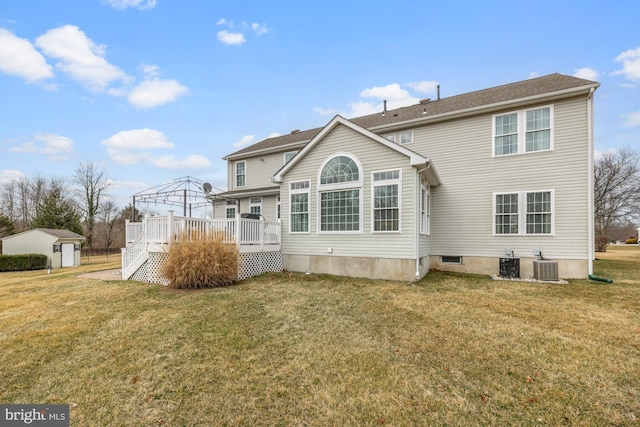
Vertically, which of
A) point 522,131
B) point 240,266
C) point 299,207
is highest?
point 522,131

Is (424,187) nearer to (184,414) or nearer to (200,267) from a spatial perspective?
(200,267)

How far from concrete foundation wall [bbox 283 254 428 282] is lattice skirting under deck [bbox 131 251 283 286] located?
3.11 ft

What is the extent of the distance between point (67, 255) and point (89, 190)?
1872 centimetres

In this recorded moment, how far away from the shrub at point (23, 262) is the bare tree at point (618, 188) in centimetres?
4291

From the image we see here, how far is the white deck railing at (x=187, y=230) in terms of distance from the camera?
9.16 meters

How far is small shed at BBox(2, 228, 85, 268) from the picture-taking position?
1928 cm

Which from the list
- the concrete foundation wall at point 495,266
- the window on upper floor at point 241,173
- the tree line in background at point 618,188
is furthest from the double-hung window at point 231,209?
the tree line in background at point 618,188

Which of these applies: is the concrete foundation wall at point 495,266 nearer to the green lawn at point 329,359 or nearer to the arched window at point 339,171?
the green lawn at point 329,359

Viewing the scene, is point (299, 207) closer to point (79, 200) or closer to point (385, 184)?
Result: point (385, 184)

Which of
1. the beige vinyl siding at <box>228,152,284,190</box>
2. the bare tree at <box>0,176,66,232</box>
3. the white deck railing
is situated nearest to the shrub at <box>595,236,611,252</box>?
the beige vinyl siding at <box>228,152,284,190</box>

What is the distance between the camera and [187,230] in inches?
356

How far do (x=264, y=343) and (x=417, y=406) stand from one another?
2423 mm

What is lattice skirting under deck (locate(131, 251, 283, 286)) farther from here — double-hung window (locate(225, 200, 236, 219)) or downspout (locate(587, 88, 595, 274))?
downspout (locate(587, 88, 595, 274))

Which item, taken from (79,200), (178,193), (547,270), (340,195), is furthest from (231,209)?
(79,200)
